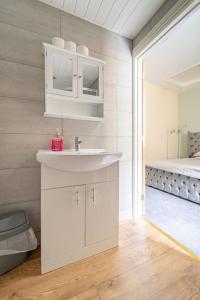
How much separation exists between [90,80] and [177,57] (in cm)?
205

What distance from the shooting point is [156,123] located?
428 centimetres

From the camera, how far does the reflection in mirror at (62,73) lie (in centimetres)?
145

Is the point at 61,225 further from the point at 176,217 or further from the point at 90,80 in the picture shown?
the point at 176,217

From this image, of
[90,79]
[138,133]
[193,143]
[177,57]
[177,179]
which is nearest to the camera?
[90,79]

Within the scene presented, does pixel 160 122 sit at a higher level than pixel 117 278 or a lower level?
higher

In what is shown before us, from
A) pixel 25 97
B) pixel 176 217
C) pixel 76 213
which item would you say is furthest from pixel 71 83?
→ pixel 176 217

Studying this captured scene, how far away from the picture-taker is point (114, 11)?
61.5 inches

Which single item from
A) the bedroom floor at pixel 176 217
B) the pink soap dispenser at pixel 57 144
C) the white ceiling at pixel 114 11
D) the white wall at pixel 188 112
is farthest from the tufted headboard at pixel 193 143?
the pink soap dispenser at pixel 57 144

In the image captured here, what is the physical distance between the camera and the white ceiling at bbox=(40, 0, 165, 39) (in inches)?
57.8

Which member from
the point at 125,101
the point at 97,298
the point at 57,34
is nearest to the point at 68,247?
the point at 97,298

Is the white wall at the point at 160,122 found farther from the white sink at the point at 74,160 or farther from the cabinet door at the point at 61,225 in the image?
the cabinet door at the point at 61,225

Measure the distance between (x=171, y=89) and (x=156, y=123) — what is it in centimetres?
119

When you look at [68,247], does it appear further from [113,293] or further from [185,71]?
[185,71]

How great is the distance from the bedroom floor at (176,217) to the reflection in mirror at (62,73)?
1.85 metres
